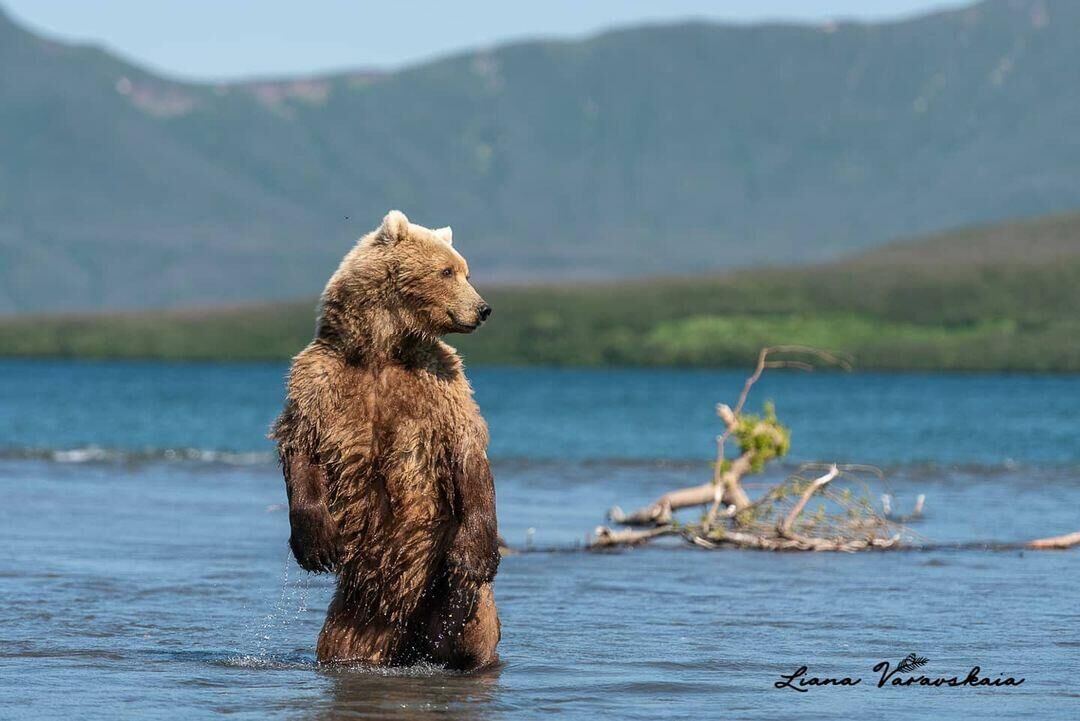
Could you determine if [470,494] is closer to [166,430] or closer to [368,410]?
[368,410]

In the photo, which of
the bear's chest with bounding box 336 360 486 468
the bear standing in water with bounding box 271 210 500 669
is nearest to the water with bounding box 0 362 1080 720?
the bear standing in water with bounding box 271 210 500 669

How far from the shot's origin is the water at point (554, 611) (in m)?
10.7

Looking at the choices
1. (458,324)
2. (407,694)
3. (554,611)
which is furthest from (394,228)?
(554,611)

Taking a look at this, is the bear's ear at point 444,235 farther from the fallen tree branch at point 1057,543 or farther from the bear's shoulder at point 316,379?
the fallen tree branch at point 1057,543

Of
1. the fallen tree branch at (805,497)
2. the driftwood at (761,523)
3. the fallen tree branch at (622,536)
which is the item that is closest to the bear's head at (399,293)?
the driftwood at (761,523)

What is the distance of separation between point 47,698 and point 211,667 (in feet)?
5.07

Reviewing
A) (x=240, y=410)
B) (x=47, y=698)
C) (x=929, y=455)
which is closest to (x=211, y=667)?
(x=47, y=698)

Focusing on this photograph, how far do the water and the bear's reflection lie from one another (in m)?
0.03

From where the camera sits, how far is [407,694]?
10.6 metres

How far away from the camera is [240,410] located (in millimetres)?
85250

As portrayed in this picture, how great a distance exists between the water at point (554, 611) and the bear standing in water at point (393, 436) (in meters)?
0.72

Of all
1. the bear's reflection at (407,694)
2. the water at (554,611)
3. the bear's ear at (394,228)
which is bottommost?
the bear's reflection at (407,694)

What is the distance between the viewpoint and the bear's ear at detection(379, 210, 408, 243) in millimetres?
11031

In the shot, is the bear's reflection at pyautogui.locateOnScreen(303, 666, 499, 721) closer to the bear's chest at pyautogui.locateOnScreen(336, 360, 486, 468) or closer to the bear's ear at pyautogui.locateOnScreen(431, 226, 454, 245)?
the bear's chest at pyautogui.locateOnScreen(336, 360, 486, 468)
